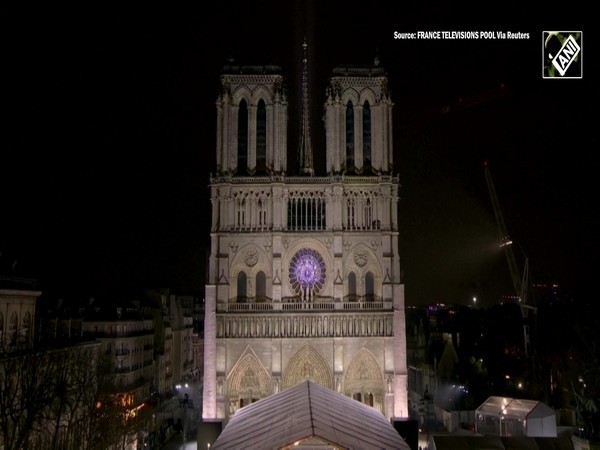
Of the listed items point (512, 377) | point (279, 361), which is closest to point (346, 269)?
point (279, 361)

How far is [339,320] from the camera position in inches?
2169

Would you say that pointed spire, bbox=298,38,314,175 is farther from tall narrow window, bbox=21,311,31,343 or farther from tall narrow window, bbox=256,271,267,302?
tall narrow window, bbox=21,311,31,343

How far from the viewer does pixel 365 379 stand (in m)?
55.2

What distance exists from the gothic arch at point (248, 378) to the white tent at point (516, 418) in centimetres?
1588

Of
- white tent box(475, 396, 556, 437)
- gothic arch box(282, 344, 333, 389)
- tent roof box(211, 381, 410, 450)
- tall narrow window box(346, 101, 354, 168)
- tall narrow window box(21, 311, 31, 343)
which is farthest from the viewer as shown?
tall narrow window box(346, 101, 354, 168)

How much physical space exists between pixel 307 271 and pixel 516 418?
64.0 feet

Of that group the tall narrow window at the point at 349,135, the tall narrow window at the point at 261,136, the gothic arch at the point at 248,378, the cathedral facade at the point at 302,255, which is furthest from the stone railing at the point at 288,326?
the tall narrow window at the point at 349,135

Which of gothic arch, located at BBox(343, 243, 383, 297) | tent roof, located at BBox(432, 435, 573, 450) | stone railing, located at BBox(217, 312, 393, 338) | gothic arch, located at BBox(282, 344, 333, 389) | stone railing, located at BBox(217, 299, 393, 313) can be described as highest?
gothic arch, located at BBox(343, 243, 383, 297)

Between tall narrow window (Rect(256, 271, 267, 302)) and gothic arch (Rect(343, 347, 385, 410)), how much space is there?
27.3 ft

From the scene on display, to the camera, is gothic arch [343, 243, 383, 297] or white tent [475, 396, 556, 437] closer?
white tent [475, 396, 556, 437]

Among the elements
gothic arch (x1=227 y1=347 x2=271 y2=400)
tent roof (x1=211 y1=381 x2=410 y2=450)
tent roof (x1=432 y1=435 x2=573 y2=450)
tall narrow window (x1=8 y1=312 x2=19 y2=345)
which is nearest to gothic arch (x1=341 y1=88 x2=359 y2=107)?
gothic arch (x1=227 y1=347 x2=271 y2=400)

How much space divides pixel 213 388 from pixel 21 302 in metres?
14.9

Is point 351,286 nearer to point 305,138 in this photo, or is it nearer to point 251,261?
point 251,261

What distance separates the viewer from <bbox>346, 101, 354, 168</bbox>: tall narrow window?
5856 cm
